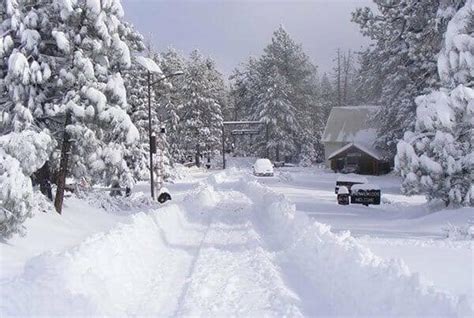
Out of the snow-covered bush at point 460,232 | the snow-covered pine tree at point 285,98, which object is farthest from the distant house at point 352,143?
the snow-covered bush at point 460,232

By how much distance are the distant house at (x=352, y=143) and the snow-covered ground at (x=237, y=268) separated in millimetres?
37562

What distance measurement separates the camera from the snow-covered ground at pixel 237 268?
7.79 metres

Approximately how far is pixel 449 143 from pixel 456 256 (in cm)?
755

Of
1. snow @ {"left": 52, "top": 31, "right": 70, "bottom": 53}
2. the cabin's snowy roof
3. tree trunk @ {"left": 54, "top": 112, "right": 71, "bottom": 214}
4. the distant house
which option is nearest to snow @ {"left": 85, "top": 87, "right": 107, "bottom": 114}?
tree trunk @ {"left": 54, "top": 112, "right": 71, "bottom": 214}

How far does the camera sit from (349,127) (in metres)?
63.5

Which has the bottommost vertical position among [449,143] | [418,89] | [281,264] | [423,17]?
[281,264]

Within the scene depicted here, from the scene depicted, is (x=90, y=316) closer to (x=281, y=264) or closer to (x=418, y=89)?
(x=281, y=264)

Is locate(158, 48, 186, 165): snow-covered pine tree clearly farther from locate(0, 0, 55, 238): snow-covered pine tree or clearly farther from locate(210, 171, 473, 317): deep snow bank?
locate(210, 171, 473, 317): deep snow bank

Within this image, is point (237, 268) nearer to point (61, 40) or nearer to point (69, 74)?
point (69, 74)

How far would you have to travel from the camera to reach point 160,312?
332 inches

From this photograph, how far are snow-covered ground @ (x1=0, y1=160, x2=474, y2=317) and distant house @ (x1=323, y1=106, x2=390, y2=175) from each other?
1479 inches

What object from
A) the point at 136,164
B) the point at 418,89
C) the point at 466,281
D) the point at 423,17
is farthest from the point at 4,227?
the point at 418,89

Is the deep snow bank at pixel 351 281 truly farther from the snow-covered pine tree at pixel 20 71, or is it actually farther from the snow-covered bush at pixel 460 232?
the snow-covered pine tree at pixel 20 71

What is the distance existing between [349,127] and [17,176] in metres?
53.7
